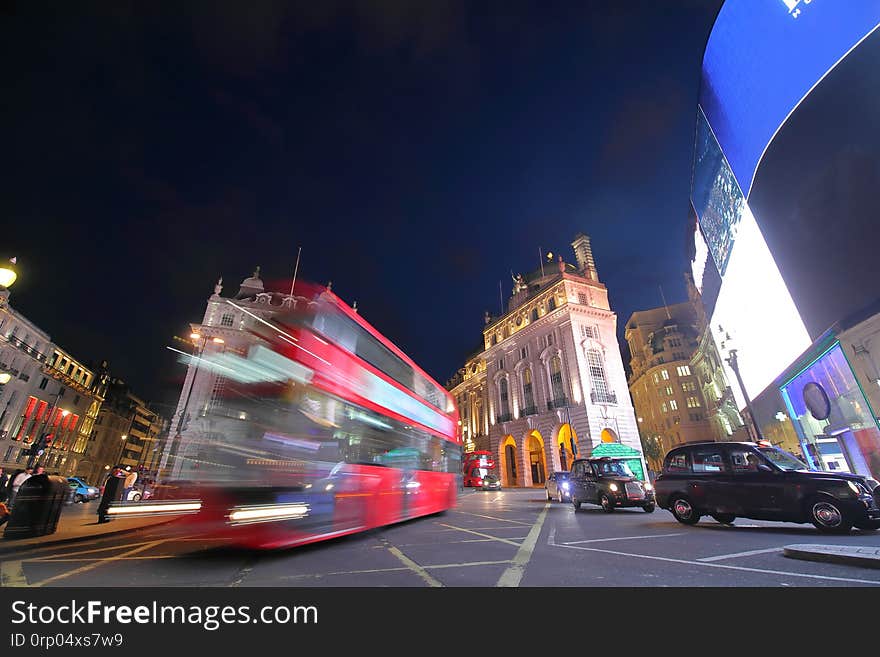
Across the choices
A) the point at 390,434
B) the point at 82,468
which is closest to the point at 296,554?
the point at 390,434

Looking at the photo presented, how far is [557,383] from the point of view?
113 ft

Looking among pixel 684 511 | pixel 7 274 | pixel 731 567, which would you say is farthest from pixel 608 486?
pixel 7 274

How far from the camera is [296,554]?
6.35 meters

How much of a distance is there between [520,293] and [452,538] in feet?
133

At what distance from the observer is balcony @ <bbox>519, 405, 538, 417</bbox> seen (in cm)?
3575

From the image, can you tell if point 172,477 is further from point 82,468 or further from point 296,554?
point 296,554

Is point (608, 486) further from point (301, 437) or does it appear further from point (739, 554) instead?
point (301, 437)

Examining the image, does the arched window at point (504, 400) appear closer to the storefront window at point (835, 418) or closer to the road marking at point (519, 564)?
the storefront window at point (835, 418)

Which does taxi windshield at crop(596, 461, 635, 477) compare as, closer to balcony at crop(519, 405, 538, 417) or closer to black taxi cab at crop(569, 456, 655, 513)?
black taxi cab at crop(569, 456, 655, 513)

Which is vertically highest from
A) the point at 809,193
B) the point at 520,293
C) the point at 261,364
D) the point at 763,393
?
the point at 520,293

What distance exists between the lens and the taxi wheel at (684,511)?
871 cm

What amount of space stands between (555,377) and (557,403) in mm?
2603

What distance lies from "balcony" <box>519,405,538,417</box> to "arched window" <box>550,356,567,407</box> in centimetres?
242

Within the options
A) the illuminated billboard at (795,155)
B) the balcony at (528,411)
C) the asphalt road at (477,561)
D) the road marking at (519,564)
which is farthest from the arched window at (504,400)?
the road marking at (519,564)
